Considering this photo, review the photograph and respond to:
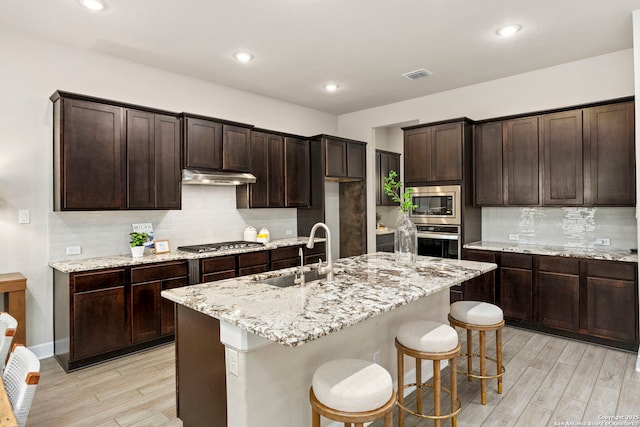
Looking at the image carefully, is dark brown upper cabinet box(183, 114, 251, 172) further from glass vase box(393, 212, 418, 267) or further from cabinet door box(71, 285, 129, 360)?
glass vase box(393, 212, 418, 267)

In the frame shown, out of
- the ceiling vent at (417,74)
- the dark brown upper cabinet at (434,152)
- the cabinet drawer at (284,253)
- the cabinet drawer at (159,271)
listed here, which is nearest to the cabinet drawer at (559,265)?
the dark brown upper cabinet at (434,152)

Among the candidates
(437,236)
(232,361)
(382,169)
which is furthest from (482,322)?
(382,169)

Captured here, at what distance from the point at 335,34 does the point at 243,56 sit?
1089 mm

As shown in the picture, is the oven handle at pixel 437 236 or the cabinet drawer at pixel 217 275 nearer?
the cabinet drawer at pixel 217 275

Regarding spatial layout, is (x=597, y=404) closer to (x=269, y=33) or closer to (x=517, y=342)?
(x=517, y=342)

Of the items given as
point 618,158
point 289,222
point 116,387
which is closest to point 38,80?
point 116,387

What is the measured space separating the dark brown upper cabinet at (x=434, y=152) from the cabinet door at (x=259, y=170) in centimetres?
195

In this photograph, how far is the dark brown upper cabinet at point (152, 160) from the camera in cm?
372

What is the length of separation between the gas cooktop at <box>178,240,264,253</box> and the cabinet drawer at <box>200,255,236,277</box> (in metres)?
0.13

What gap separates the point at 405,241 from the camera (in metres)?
2.91

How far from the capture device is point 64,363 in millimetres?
3244

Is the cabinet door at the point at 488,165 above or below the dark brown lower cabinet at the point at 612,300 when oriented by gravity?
above

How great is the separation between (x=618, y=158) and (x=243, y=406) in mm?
4204

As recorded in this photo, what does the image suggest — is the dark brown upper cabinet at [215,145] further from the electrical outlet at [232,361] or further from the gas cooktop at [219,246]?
the electrical outlet at [232,361]
